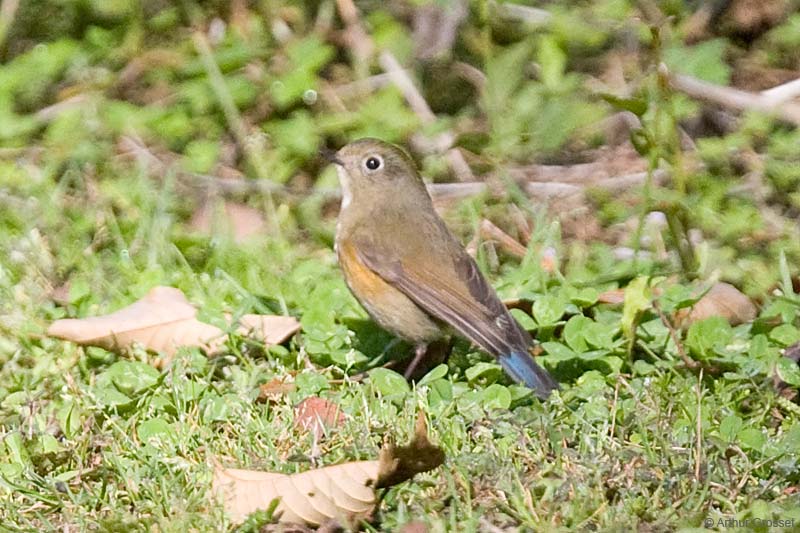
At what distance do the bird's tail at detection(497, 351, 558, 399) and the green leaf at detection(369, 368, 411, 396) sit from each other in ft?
1.15

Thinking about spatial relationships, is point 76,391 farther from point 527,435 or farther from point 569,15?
point 569,15

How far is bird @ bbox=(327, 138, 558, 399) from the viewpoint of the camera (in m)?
4.74

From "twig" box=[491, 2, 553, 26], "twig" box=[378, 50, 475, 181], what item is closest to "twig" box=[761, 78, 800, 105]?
"twig" box=[491, 2, 553, 26]

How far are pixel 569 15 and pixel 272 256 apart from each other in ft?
7.71

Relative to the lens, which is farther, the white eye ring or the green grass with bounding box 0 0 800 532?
the white eye ring

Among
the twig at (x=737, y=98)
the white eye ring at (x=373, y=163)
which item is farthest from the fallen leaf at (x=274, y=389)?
the twig at (x=737, y=98)

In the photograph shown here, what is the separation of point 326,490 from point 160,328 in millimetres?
1544

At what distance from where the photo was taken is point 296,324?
5.14 m

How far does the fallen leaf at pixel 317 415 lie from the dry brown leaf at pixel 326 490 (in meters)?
0.50

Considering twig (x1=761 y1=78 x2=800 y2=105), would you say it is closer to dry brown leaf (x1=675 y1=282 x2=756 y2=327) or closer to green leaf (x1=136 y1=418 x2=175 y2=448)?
dry brown leaf (x1=675 y1=282 x2=756 y2=327)

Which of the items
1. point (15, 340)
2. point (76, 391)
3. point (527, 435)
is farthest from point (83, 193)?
point (527, 435)

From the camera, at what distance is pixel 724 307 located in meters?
5.20

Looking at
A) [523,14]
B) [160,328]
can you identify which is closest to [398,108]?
[523,14]

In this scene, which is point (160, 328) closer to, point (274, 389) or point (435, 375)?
point (274, 389)
